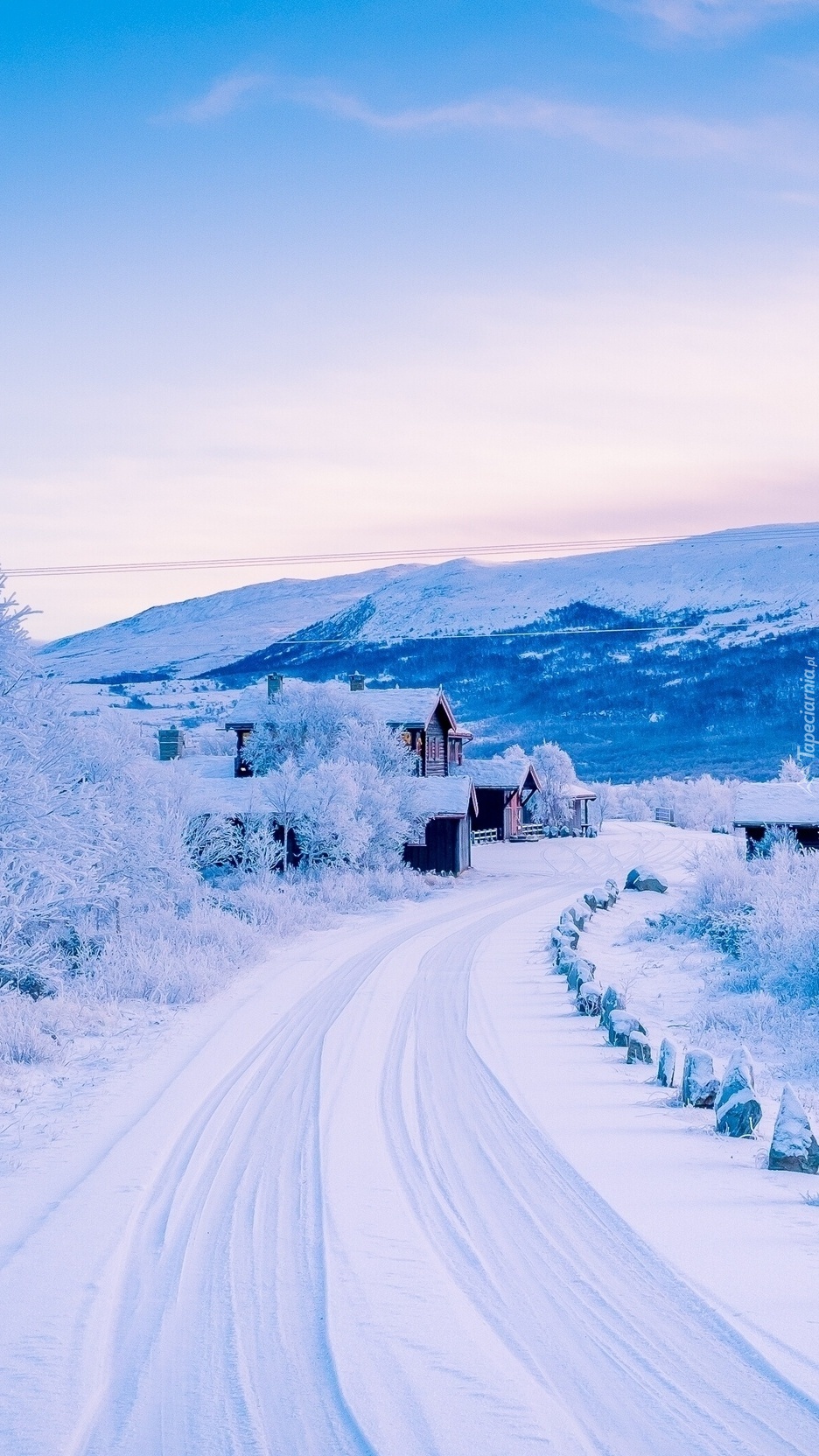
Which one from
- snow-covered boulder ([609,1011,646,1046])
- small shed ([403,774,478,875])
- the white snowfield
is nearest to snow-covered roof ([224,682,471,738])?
small shed ([403,774,478,875])

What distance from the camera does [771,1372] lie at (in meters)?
4.53

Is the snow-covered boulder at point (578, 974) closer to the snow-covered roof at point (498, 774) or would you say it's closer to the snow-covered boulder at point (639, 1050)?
the snow-covered boulder at point (639, 1050)

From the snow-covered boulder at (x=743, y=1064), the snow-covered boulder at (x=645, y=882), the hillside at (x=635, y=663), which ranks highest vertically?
the hillside at (x=635, y=663)

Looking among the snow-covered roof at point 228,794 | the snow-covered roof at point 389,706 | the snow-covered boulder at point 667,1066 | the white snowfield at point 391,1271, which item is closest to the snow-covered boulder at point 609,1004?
the white snowfield at point 391,1271

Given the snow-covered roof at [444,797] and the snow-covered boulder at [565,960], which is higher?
the snow-covered roof at [444,797]

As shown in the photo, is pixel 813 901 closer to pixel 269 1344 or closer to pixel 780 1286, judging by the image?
pixel 780 1286

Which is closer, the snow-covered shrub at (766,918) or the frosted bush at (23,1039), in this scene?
the frosted bush at (23,1039)

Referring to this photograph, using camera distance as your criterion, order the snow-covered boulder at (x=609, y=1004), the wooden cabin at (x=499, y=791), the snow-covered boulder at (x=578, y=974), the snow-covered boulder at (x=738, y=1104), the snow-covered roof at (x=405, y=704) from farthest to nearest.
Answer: the wooden cabin at (x=499, y=791)
the snow-covered roof at (x=405, y=704)
the snow-covered boulder at (x=578, y=974)
the snow-covered boulder at (x=609, y=1004)
the snow-covered boulder at (x=738, y=1104)

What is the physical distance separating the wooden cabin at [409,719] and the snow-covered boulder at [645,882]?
9034mm

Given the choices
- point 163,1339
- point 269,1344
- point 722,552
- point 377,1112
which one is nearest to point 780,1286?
point 269,1344

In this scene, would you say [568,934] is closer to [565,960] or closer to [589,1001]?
[565,960]

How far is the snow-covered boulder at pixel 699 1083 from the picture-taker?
923 cm

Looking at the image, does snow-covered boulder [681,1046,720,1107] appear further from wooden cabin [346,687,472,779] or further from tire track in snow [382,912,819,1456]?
wooden cabin [346,687,472,779]

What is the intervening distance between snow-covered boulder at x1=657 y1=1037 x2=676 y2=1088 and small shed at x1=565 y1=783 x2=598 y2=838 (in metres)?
49.7
